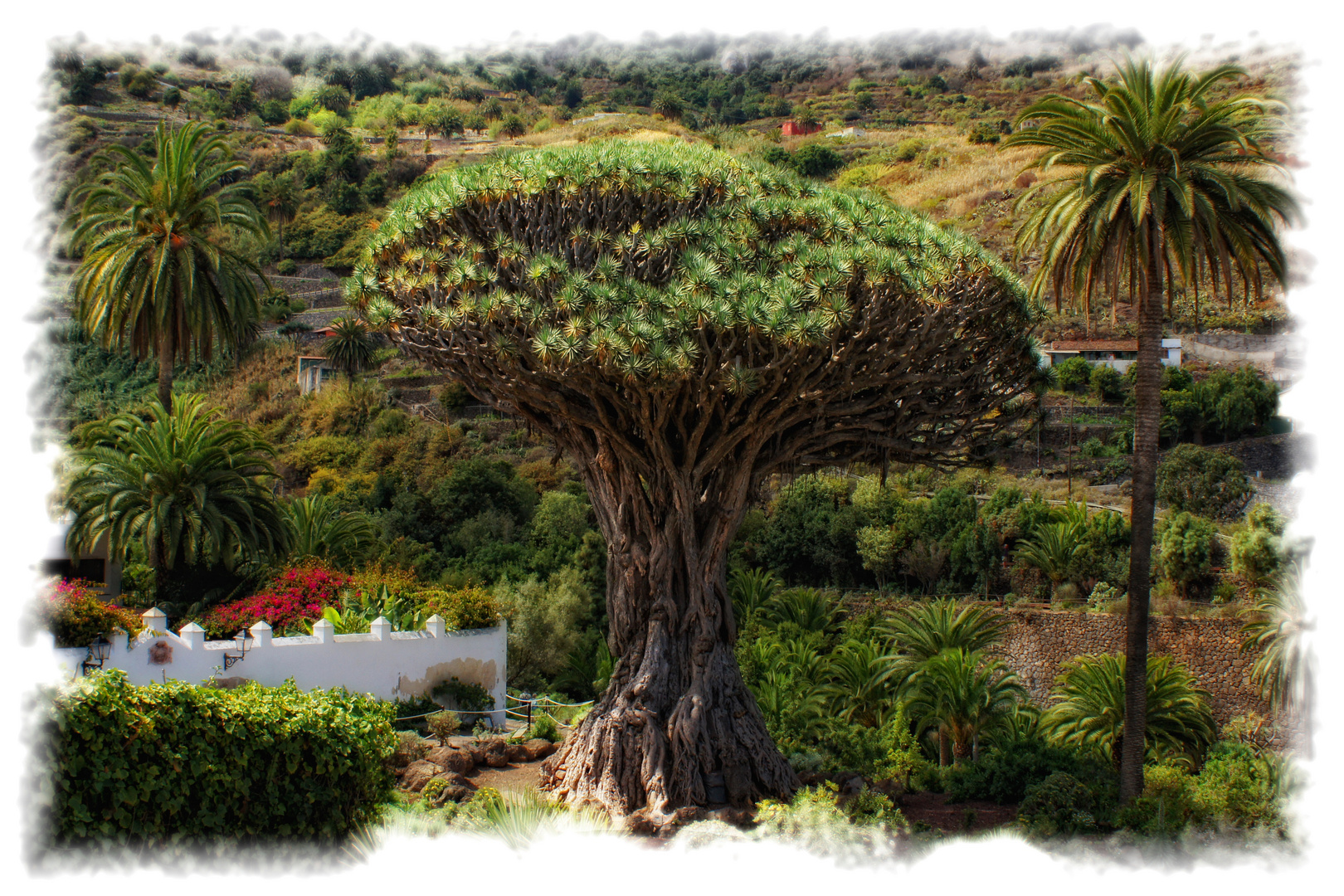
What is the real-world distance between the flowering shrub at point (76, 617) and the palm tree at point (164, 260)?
8.18 meters

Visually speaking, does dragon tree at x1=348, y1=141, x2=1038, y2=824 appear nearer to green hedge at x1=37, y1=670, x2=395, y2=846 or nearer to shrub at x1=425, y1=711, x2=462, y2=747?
shrub at x1=425, y1=711, x2=462, y2=747

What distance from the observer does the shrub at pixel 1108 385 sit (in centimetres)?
4338

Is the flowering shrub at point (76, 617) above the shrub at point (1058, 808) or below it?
above

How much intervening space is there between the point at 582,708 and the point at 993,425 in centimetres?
1015

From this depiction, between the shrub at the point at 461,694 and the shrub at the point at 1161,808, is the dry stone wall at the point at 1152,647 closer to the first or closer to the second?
the shrub at the point at 1161,808

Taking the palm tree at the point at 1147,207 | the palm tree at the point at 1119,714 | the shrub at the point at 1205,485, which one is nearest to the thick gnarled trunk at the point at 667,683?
the palm tree at the point at 1147,207

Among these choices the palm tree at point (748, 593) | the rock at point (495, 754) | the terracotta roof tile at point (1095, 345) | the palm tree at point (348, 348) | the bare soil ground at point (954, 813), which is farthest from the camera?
the palm tree at point (348, 348)

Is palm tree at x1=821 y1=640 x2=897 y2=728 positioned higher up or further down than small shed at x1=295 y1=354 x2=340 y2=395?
further down

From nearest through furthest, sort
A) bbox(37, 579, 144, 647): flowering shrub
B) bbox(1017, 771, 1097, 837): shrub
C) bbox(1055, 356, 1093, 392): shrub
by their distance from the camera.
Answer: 1. bbox(1017, 771, 1097, 837): shrub
2. bbox(37, 579, 144, 647): flowering shrub
3. bbox(1055, 356, 1093, 392): shrub

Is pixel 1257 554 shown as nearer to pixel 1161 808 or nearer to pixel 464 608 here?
pixel 1161 808

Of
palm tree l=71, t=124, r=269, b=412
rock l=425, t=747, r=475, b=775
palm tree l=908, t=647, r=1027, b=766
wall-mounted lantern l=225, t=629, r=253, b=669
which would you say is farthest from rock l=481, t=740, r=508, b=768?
palm tree l=71, t=124, r=269, b=412

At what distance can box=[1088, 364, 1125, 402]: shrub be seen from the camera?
43.4 metres

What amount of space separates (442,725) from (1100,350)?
3966 centimetres

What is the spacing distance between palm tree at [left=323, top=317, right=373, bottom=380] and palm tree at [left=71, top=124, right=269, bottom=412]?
28.4m
